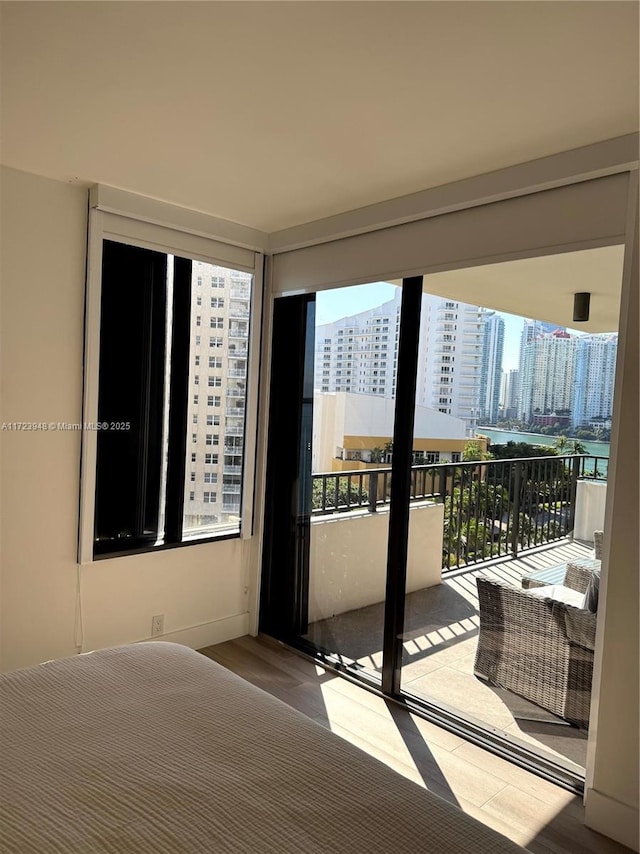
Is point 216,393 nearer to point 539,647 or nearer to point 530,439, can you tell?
point 530,439

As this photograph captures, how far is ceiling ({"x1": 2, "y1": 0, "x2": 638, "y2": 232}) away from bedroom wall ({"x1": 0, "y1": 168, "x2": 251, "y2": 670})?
24cm

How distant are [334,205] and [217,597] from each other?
7.93 ft

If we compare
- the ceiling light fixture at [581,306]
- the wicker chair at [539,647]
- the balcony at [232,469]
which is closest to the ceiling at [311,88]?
the ceiling light fixture at [581,306]

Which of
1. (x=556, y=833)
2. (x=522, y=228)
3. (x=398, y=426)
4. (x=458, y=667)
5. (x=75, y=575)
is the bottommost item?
(x=556, y=833)

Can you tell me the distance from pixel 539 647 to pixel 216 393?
2.23 m

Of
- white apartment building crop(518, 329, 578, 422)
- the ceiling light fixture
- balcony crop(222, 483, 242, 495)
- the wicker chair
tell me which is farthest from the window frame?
the ceiling light fixture

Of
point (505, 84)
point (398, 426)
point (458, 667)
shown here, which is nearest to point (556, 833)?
point (458, 667)

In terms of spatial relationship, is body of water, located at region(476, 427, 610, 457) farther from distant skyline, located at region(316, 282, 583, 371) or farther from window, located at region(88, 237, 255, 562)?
window, located at region(88, 237, 255, 562)

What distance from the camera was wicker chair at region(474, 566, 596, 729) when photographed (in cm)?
→ 254

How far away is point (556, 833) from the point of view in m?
2.26

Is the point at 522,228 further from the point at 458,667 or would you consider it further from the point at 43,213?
the point at 43,213

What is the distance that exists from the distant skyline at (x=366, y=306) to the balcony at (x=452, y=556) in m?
0.50

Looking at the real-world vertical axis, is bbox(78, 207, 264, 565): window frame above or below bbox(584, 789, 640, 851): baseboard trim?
above

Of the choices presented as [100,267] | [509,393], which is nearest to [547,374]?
[509,393]
